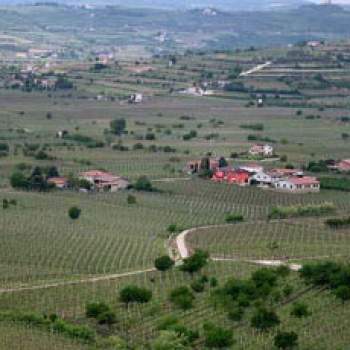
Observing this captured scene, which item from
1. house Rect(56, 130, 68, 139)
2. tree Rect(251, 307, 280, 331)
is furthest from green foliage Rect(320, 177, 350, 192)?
tree Rect(251, 307, 280, 331)

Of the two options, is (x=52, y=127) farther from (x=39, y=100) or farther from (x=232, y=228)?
(x=232, y=228)

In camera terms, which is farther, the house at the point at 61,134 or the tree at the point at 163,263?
the house at the point at 61,134

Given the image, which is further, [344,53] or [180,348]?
[344,53]

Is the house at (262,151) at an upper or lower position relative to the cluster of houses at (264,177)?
lower

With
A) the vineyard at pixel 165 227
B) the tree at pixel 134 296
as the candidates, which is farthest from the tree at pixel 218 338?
the tree at pixel 134 296

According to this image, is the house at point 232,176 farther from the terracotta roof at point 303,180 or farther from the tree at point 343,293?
the tree at point 343,293

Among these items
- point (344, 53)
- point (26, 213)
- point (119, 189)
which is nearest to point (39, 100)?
point (344, 53)
